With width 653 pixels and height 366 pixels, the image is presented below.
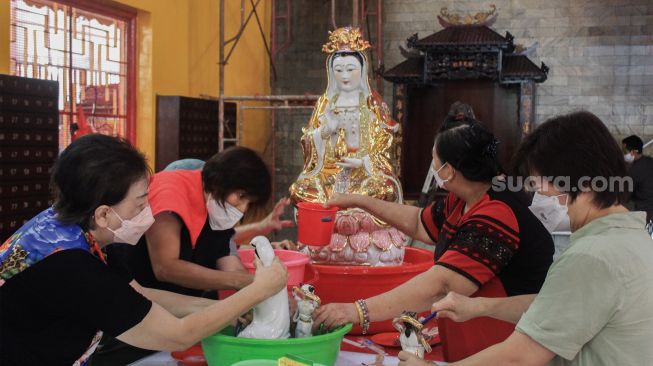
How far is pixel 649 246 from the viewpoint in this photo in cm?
136

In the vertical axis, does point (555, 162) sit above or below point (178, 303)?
above

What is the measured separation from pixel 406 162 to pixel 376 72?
4.45ft

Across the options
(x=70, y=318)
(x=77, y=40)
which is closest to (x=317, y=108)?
(x=70, y=318)

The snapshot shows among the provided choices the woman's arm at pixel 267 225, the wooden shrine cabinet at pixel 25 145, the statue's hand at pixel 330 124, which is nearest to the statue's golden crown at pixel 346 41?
the statue's hand at pixel 330 124

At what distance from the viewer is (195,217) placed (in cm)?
226

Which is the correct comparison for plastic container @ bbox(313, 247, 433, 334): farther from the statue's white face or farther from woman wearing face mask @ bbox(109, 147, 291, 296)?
the statue's white face

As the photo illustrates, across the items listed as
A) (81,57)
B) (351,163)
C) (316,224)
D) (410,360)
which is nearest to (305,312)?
(410,360)

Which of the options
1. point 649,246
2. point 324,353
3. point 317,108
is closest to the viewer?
point 649,246

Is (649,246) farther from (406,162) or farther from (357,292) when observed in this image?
(406,162)

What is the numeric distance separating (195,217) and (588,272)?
4.46 feet

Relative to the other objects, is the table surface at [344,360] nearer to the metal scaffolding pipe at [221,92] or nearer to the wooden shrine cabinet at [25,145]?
the wooden shrine cabinet at [25,145]

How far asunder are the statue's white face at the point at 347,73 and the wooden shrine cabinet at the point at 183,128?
3622 mm

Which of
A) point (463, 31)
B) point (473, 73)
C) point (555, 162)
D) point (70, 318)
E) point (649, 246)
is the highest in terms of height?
point (463, 31)

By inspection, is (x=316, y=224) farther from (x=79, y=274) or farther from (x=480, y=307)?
(x=79, y=274)
